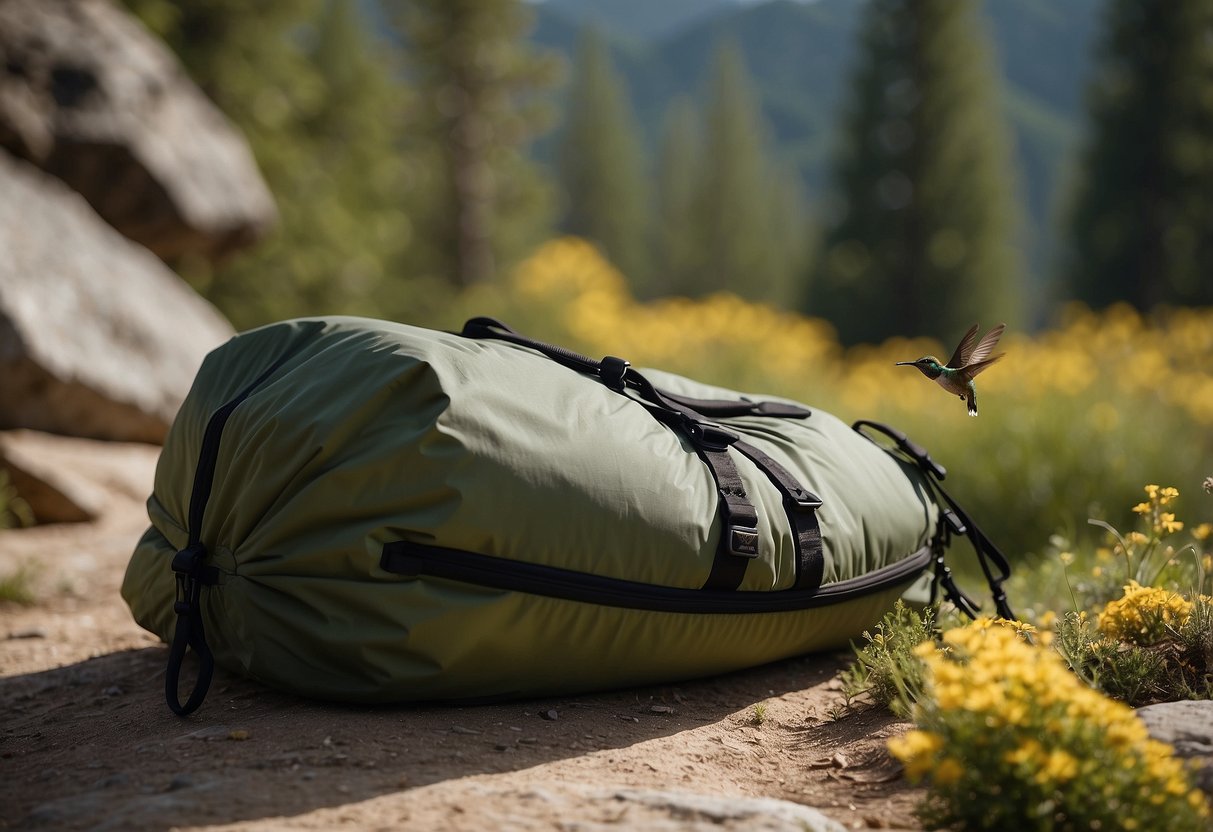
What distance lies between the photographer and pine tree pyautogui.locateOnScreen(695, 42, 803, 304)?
28438mm

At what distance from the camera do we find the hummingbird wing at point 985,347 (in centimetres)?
191

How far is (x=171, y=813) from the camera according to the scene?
155cm

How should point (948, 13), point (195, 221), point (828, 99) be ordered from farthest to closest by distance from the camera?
point (828, 99) → point (948, 13) → point (195, 221)

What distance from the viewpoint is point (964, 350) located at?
6.47ft

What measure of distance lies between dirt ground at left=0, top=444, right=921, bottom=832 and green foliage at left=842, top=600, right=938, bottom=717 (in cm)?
5

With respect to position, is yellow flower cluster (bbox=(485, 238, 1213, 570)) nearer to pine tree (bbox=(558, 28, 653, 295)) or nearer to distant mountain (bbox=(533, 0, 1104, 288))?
pine tree (bbox=(558, 28, 653, 295))

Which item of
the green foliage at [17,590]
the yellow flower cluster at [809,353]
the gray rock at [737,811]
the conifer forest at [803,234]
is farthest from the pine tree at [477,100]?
the gray rock at [737,811]

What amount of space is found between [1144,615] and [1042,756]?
0.91 metres

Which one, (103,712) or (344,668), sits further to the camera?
(103,712)

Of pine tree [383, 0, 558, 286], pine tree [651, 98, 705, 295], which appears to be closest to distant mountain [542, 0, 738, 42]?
pine tree [651, 98, 705, 295]

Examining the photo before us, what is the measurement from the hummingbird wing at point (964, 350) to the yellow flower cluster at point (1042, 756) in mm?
701

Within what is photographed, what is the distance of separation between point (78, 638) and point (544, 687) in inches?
67.0

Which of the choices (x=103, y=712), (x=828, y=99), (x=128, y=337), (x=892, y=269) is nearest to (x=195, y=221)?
(x=128, y=337)

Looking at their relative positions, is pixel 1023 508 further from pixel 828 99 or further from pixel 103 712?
pixel 828 99
